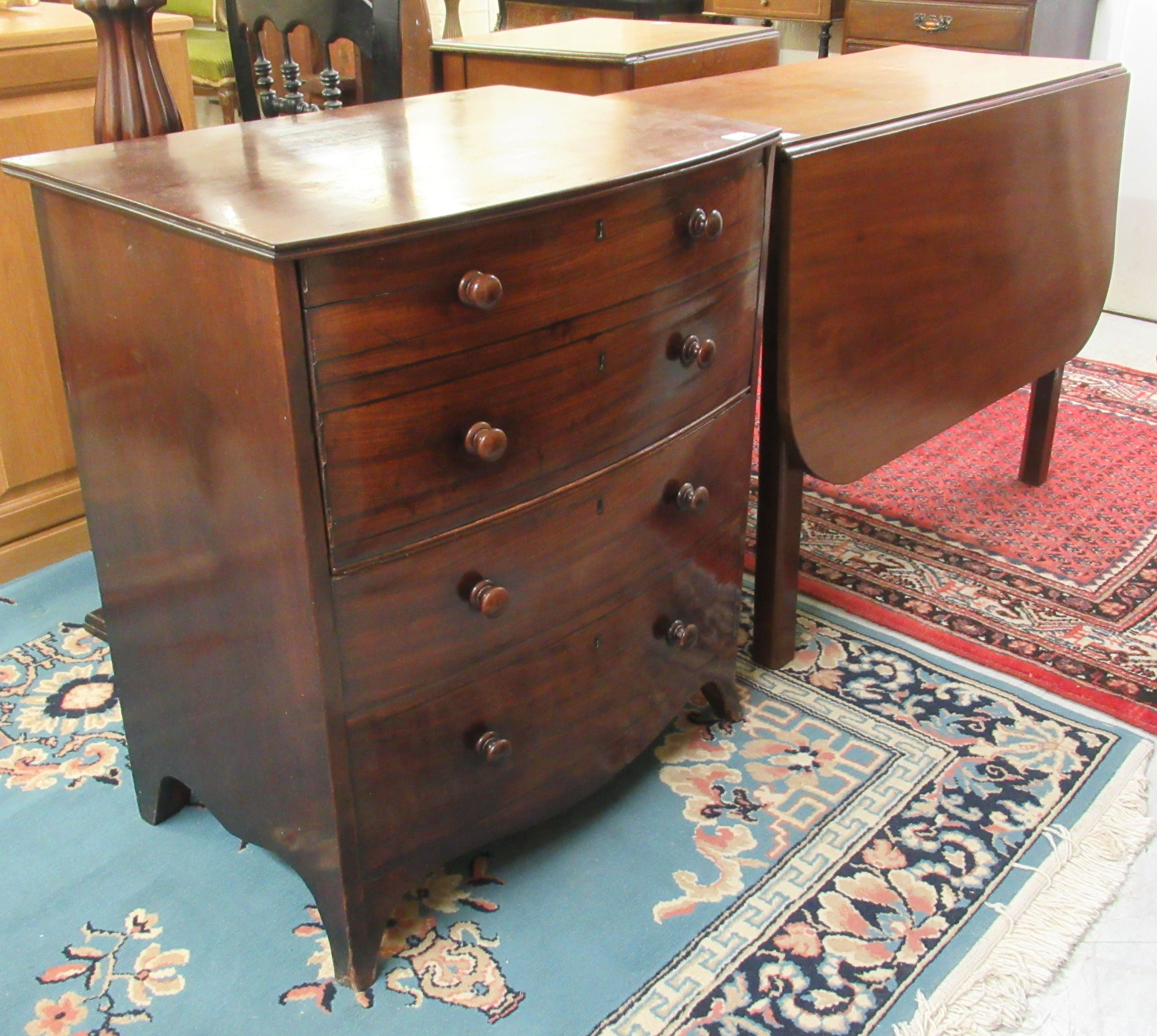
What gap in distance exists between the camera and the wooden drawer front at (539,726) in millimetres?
1169

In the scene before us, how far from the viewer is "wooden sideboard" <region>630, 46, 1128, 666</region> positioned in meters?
1.52

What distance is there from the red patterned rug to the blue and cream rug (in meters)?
0.14

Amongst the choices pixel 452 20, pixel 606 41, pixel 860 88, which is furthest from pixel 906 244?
pixel 452 20

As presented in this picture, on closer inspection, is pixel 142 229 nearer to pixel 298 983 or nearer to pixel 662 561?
A: pixel 662 561

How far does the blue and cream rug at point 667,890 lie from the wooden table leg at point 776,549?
9cm

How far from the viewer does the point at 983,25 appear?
3416mm

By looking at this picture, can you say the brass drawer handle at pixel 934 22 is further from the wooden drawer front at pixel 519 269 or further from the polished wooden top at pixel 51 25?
the wooden drawer front at pixel 519 269

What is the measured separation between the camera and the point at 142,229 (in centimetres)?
103

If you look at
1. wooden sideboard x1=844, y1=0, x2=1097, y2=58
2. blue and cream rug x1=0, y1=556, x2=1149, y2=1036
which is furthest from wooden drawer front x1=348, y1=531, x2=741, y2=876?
wooden sideboard x1=844, y1=0, x2=1097, y2=58

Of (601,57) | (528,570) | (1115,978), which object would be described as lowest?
(1115,978)

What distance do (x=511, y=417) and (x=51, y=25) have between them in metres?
1.28

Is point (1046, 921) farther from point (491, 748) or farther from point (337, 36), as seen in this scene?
point (337, 36)

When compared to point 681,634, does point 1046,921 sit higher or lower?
lower

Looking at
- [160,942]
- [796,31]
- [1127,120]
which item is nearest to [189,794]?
[160,942]
